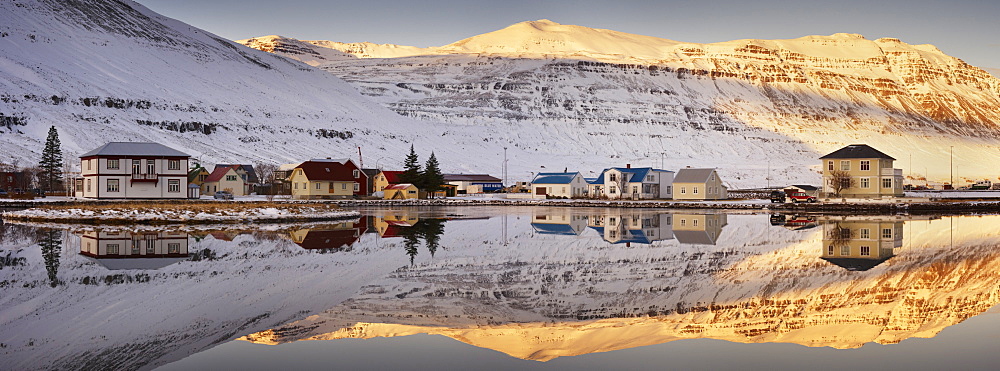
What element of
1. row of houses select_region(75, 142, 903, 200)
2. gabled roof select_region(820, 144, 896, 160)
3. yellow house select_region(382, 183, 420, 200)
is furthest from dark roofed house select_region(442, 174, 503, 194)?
gabled roof select_region(820, 144, 896, 160)

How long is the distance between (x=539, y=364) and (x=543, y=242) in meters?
16.4

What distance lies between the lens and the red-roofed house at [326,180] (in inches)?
2790

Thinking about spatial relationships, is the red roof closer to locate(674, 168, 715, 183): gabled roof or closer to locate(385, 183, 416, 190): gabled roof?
locate(385, 183, 416, 190): gabled roof

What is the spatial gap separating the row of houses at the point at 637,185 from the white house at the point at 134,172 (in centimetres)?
3455

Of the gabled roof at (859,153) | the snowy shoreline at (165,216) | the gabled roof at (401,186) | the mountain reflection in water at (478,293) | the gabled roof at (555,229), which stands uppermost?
the gabled roof at (859,153)

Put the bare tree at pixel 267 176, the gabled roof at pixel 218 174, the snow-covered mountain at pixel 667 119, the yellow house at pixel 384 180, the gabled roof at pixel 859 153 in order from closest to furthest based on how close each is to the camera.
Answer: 1. the gabled roof at pixel 859 153
2. the gabled roof at pixel 218 174
3. the yellow house at pixel 384 180
4. the bare tree at pixel 267 176
5. the snow-covered mountain at pixel 667 119

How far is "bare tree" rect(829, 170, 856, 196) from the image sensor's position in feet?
200

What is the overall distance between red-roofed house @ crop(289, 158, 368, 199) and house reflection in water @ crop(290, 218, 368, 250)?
37.4 metres

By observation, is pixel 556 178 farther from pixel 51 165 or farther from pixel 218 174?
pixel 51 165

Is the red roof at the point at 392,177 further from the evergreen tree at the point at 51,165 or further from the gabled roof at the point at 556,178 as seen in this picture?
the evergreen tree at the point at 51,165

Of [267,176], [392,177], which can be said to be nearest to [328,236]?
[392,177]

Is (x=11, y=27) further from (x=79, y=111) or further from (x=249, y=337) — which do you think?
(x=249, y=337)

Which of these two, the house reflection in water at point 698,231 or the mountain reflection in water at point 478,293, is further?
the house reflection in water at point 698,231

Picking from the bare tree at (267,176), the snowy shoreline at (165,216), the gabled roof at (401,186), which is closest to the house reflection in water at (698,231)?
the snowy shoreline at (165,216)
